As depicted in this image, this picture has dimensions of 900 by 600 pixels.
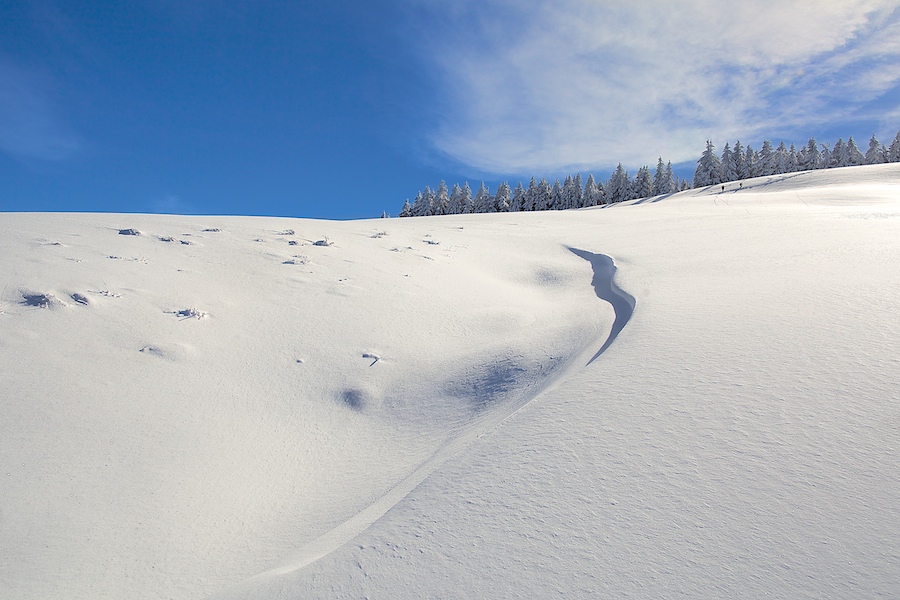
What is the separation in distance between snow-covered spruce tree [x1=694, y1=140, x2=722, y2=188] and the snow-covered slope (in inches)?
2054

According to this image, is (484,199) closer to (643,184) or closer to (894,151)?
(643,184)

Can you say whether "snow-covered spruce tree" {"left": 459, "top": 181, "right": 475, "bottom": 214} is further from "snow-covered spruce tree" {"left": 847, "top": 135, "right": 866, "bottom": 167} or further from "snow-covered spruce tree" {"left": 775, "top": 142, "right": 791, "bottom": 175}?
"snow-covered spruce tree" {"left": 847, "top": 135, "right": 866, "bottom": 167}

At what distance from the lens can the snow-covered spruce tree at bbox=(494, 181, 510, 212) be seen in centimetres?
5397

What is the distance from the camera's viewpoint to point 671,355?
2902 millimetres

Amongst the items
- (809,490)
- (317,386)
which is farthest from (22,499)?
(809,490)

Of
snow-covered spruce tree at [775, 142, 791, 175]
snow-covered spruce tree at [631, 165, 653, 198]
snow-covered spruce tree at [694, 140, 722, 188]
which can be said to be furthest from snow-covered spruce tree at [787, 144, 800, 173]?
snow-covered spruce tree at [631, 165, 653, 198]

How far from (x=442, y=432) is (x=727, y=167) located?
5846cm

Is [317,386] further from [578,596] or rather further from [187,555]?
[578,596]

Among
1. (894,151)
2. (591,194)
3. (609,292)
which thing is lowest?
(609,292)

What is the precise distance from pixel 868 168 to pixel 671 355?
41.9 metres

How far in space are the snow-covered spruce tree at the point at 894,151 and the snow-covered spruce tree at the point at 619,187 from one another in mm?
25604

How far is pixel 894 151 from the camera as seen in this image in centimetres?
4581

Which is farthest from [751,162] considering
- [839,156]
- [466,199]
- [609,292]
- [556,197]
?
[609,292]

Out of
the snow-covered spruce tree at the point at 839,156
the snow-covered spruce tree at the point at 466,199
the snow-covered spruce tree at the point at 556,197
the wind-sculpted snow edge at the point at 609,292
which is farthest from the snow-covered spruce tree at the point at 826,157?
the wind-sculpted snow edge at the point at 609,292
